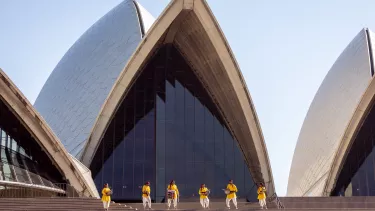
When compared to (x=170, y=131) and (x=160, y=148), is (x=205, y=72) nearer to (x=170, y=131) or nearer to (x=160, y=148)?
(x=170, y=131)

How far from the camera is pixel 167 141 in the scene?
3603 centimetres

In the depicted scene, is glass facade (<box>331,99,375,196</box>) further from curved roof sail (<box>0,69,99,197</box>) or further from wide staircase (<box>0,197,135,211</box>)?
wide staircase (<box>0,197,135,211</box>)

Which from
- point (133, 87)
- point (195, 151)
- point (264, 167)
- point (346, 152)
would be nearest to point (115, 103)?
point (133, 87)

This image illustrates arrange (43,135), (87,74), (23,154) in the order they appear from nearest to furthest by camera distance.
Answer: (43,135), (23,154), (87,74)

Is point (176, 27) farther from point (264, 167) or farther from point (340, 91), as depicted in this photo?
point (340, 91)

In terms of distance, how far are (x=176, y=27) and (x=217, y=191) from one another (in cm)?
726

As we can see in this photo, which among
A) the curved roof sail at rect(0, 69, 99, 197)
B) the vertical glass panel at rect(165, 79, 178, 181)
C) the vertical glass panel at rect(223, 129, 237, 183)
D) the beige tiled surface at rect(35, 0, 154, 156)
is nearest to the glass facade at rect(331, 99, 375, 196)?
the vertical glass panel at rect(223, 129, 237, 183)

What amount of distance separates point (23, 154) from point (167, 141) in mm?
6521

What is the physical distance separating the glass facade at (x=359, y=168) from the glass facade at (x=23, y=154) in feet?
43.3

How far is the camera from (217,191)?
3566 cm

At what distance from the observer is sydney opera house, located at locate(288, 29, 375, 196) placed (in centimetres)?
3769

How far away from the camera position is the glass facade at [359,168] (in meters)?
37.8

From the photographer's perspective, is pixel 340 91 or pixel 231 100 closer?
pixel 231 100

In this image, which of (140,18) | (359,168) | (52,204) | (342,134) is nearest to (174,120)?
(140,18)
